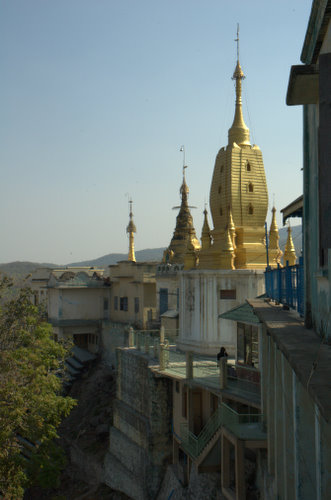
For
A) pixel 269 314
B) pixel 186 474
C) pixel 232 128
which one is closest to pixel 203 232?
pixel 232 128

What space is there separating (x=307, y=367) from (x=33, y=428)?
1752 centimetres

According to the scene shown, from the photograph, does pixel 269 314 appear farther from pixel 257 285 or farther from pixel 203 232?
pixel 203 232

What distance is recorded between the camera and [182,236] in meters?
35.8

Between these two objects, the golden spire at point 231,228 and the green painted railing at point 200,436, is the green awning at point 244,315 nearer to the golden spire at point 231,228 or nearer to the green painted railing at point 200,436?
the green painted railing at point 200,436

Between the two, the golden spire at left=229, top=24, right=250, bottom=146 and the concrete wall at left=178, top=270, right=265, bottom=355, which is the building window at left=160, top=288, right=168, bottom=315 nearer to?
the concrete wall at left=178, top=270, right=265, bottom=355

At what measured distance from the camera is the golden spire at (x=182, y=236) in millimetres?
34344

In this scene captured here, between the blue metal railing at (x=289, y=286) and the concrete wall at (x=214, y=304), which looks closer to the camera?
the blue metal railing at (x=289, y=286)

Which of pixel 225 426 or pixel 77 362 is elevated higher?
pixel 225 426

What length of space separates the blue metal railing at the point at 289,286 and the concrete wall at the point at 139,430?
1010 centimetres

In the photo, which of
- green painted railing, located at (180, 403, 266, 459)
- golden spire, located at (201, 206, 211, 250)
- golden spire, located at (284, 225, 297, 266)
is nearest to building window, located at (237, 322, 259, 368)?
green painted railing, located at (180, 403, 266, 459)

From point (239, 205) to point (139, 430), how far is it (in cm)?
1032

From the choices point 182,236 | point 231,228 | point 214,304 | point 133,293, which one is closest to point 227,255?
point 231,228

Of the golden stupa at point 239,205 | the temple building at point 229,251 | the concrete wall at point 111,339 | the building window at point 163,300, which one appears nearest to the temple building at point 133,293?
the concrete wall at point 111,339

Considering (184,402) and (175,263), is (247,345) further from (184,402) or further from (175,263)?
(175,263)
